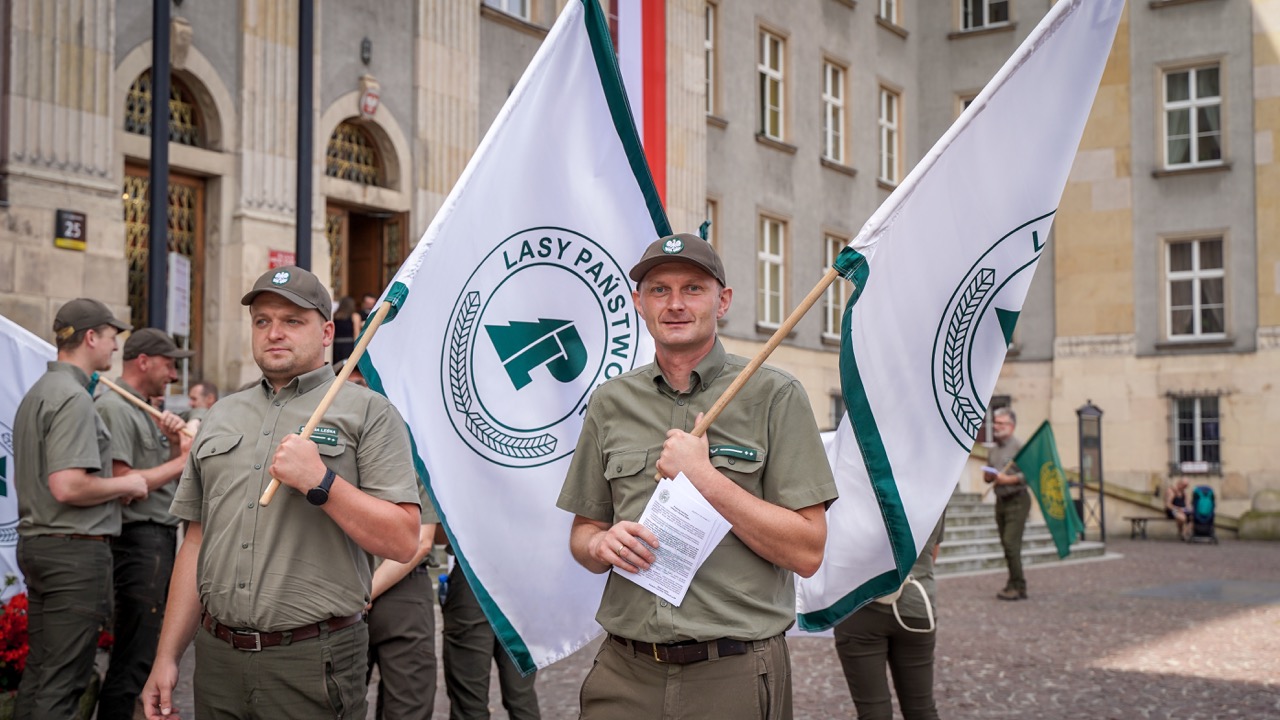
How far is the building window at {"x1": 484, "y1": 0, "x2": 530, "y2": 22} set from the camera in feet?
63.2

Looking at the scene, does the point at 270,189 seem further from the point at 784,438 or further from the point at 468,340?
the point at 784,438

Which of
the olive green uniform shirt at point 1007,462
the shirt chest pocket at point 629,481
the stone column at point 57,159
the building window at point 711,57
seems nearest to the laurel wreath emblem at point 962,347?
the shirt chest pocket at point 629,481

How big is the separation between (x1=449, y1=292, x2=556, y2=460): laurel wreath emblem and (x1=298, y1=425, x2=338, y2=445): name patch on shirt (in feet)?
4.03

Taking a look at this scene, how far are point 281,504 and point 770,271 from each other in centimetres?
2321

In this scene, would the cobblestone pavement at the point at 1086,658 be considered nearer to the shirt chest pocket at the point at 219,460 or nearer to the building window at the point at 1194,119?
the shirt chest pocket at the point at 219,460

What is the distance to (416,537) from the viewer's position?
12.5ft

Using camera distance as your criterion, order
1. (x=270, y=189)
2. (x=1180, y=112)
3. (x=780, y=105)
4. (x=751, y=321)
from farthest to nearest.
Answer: (x=1180, y=112) → (x=780, y=105) → (x=751, y=321) → (x=270, y=189)

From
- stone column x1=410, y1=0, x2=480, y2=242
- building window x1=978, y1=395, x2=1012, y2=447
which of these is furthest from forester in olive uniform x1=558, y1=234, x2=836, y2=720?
building window x1=978, y1=395, x2=1012, y2=447

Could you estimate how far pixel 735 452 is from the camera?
3.50 m

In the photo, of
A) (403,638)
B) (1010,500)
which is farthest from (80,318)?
(1010,500)

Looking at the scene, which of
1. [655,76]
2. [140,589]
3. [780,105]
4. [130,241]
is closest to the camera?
[140,589]

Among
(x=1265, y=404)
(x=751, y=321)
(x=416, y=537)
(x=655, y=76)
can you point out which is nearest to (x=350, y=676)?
(x=416, y=537)

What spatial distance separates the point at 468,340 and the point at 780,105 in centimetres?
2279

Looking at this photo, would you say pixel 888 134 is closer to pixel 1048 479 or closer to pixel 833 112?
pixel 833 112
